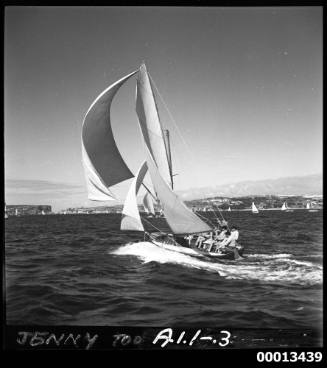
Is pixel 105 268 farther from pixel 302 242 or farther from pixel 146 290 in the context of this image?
pixel 302 242

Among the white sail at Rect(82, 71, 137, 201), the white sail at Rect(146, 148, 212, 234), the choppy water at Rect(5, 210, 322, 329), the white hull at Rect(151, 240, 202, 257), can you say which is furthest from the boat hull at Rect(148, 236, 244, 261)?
the white sail at Rect(82, 71, 137, 201)

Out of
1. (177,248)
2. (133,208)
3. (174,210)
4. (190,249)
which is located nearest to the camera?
(133,208)

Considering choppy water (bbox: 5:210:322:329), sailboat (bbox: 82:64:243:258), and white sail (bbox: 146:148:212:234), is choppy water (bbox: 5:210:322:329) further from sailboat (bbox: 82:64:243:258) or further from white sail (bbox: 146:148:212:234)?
white sail (bbox: 146:148:212:234)

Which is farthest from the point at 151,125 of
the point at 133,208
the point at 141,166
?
the point at 133,208

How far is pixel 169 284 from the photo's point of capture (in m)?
5.68

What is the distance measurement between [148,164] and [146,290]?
1925 millimetres

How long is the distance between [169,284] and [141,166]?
180cm

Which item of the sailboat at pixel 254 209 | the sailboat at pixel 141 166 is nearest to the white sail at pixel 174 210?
the sailboat at pixel 141 166

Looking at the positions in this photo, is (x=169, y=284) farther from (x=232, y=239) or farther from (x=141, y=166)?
(x=141, y=166)

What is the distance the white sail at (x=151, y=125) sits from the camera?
5777 millimetres

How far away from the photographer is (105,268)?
5.91 m

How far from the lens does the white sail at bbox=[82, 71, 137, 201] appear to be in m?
5.79
